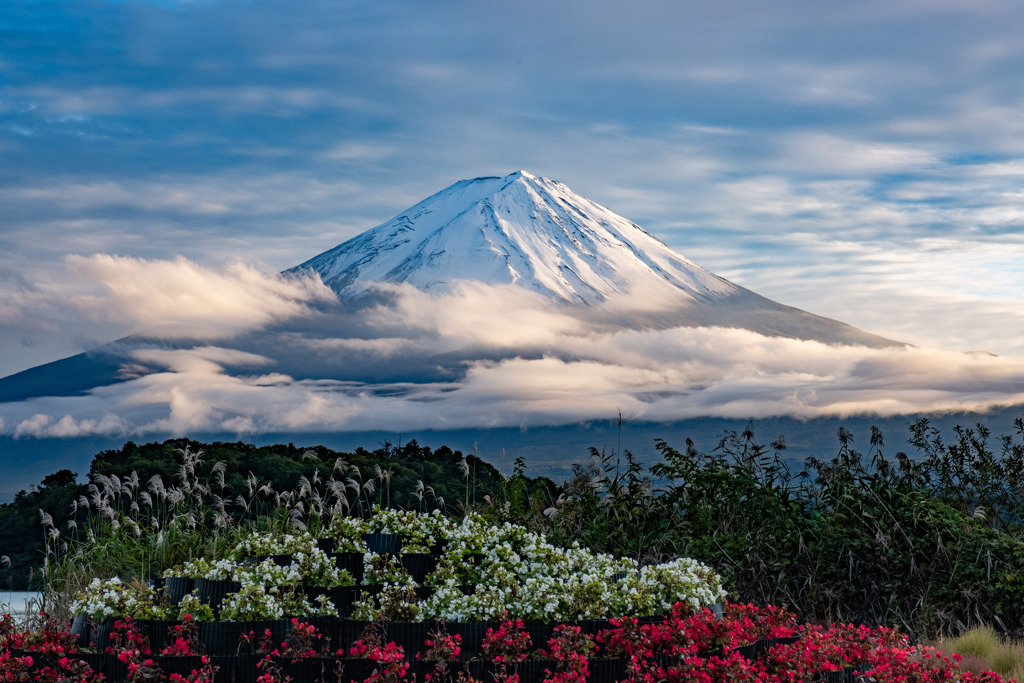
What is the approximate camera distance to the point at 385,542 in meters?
9.41

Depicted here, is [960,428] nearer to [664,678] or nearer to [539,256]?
[664,678]

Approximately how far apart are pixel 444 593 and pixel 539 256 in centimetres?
10355

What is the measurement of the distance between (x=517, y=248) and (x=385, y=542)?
10406 cm

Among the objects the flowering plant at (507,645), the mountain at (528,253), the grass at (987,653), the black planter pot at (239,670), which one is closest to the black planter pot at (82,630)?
the black planter pot at (239,670)

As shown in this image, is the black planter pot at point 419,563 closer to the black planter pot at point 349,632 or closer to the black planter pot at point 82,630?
the black planter pot at point 349,632

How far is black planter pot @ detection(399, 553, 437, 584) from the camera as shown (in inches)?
356

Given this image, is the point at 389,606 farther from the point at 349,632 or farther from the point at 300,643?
the point at 300,643

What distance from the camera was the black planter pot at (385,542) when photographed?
30.8 feet

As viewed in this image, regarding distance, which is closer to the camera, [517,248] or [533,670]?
[533,670]

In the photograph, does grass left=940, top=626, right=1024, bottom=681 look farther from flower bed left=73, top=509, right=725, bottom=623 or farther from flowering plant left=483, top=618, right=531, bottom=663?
flowering plant left=483, top=618, right=531, bottom=663

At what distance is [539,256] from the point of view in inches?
4348

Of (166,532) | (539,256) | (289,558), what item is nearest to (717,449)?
(289,558)

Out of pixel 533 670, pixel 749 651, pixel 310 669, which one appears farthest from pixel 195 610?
pixel 749 651

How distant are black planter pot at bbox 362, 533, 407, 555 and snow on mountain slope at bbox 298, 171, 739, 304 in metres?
90.6
